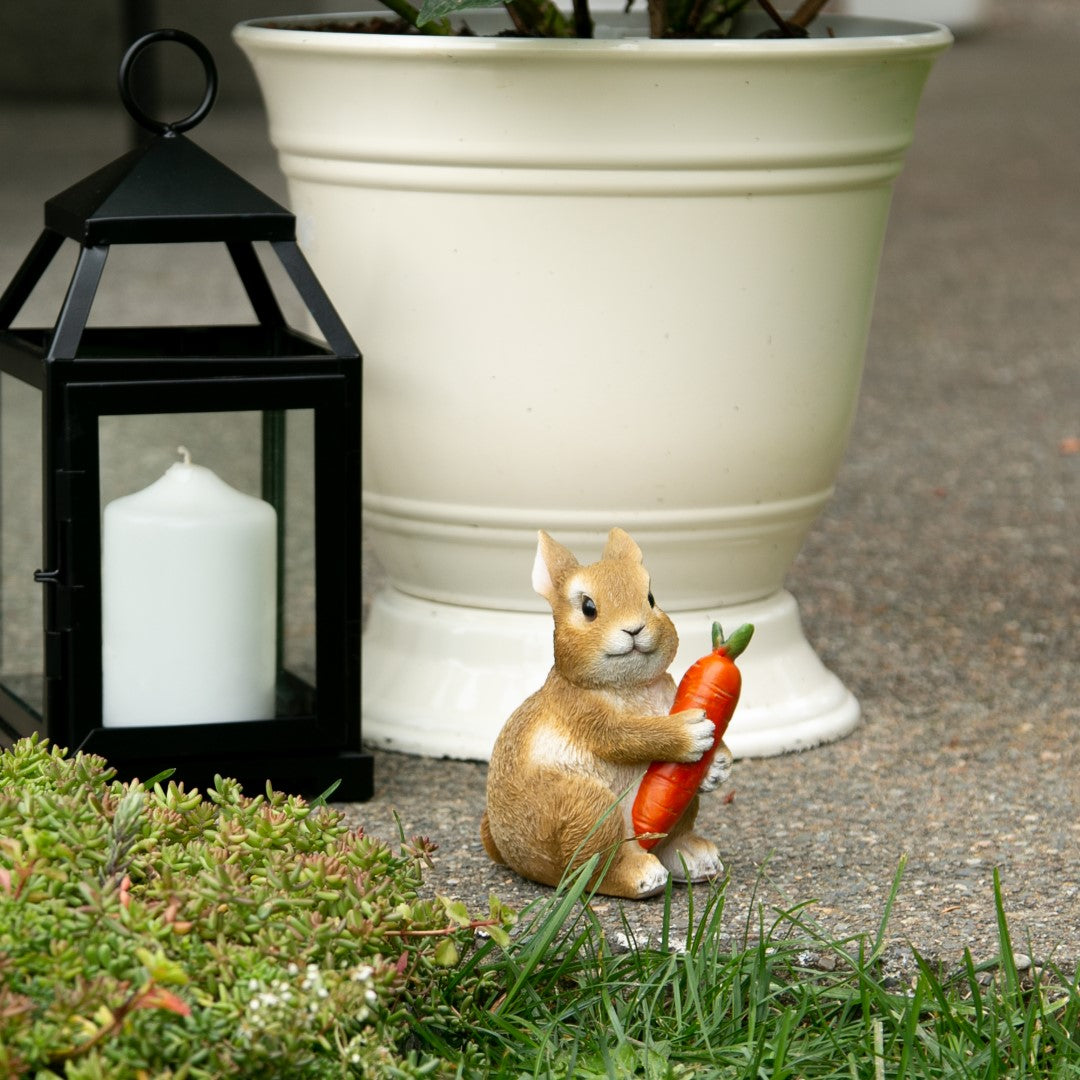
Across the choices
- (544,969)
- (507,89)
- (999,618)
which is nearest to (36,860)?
(544,969)

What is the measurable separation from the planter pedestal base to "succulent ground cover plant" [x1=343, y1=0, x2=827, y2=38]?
67 cm

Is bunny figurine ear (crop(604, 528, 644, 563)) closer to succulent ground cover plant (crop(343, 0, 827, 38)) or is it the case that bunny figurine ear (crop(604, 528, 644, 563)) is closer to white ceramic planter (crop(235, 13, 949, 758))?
white ceramic planter (crop(235, 13, 949, 758))

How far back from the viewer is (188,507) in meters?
1.77

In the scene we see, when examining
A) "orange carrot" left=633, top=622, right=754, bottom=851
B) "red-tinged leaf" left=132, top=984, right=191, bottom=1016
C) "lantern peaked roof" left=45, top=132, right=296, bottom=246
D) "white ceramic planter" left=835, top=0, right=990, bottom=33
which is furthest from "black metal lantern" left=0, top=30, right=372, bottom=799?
Answer: "white ceramic planter" left=835, top=0, right=990, bottom=33

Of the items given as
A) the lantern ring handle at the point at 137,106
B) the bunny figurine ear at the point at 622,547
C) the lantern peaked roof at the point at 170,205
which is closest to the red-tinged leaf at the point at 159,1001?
the bunny figurine ear at the point at 622,547

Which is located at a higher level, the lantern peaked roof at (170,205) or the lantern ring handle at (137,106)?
the lantern ring handle at (137,106)

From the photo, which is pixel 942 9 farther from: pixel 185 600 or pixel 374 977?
pixel 374 977

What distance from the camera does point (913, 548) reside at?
299 centimetres

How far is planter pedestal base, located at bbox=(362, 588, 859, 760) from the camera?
6.67ft

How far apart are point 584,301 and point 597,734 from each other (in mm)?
538

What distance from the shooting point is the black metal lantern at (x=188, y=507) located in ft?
5.61

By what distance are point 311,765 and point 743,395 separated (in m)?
0.62

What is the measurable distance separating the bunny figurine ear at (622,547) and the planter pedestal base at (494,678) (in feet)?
1.42

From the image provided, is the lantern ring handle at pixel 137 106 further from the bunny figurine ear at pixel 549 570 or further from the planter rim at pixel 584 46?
the bunny figurine ear at pixel 549 570
